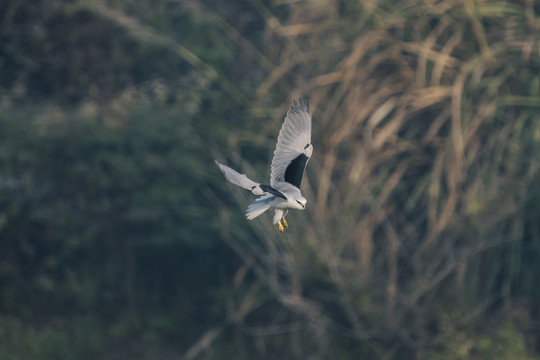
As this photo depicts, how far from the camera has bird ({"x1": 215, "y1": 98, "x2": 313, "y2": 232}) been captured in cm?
631

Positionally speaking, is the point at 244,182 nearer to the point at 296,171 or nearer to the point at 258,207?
the point at 258,207

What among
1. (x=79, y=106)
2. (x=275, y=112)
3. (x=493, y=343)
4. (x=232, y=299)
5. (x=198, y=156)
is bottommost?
(x=493, y=343)

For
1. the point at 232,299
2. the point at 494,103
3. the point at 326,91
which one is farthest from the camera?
the point at 232,299

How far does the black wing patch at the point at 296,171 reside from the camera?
6.87 meters

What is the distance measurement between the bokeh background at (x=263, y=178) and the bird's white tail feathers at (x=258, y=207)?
5.99m

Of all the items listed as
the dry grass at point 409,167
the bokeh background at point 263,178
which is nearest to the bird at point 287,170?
the dry grass at point 409,167

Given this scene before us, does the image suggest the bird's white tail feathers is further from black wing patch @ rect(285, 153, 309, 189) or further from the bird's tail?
black wing patch @ rect(285, 153, 309, 189)

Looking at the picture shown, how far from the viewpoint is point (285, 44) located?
1523 cm

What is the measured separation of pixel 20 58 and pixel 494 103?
820 cm

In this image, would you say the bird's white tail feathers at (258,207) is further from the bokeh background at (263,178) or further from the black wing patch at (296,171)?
the bokeh background at (263,178)

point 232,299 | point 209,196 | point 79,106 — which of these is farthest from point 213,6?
point 232,299

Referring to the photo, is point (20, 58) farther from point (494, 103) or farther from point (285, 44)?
point (494, 103)

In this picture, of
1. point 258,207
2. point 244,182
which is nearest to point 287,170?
point 258,207

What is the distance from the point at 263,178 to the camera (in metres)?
13.4
